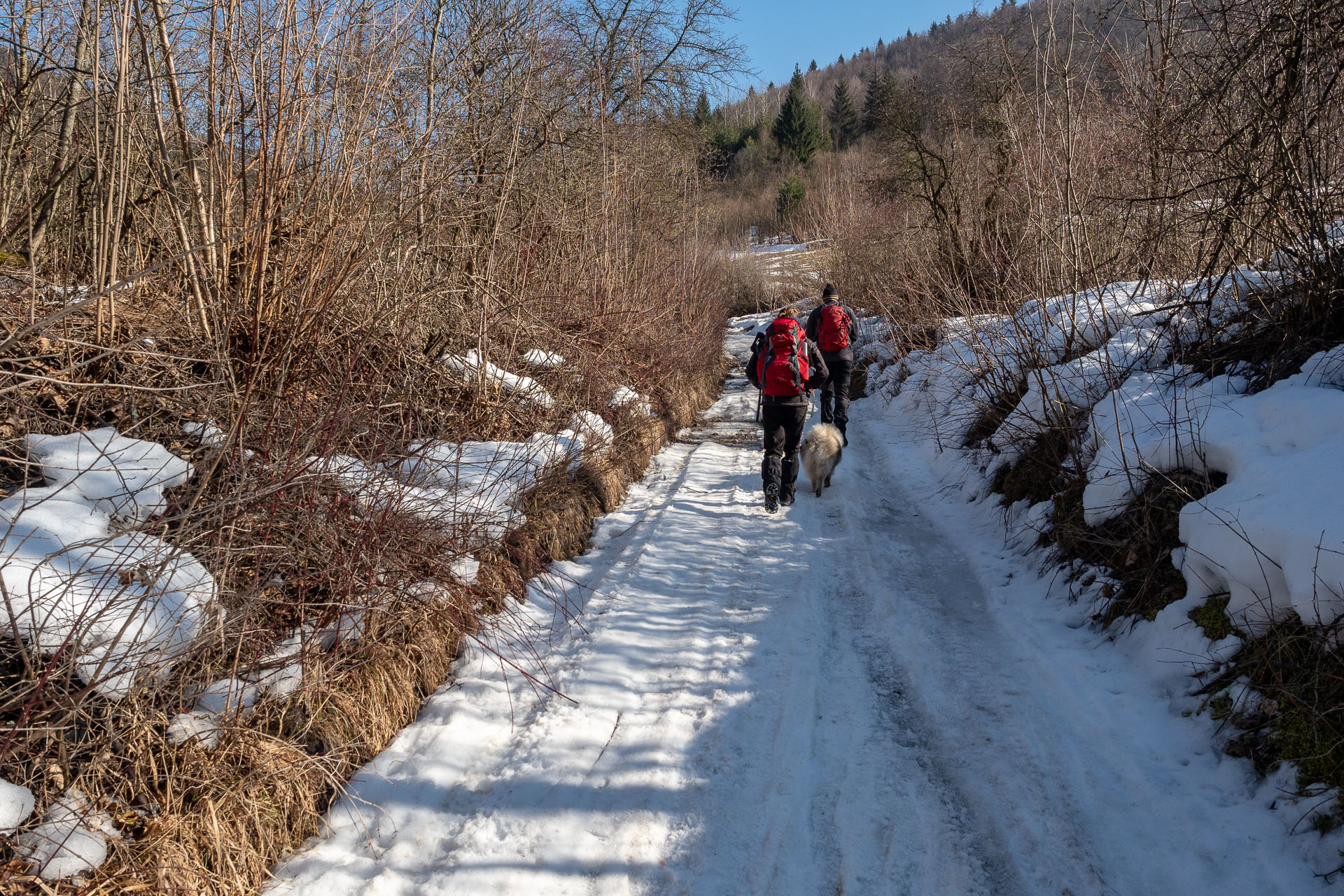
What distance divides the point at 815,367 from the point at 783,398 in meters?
0.71

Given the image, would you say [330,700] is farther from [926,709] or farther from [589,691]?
[926,709]

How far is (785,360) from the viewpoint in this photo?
7.15 meters

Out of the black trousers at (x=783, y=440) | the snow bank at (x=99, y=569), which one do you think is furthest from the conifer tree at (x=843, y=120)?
the snow bank at (x=99, y=569)

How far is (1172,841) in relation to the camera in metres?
2.81

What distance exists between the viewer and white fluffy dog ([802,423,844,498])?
300 inches

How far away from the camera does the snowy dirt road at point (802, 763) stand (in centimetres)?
279

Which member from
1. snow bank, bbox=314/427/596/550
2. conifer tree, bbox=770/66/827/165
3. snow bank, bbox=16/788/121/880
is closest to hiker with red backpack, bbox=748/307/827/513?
snow bank, bbox=314/427/596/550

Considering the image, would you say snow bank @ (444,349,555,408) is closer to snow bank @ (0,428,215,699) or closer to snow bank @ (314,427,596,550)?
snow bank @ (314,427,596,550)

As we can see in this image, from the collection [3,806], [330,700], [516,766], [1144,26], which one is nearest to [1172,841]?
[516,766]

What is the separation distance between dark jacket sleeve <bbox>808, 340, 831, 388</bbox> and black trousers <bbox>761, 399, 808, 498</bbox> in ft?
1.30

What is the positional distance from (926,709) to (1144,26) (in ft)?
16.7

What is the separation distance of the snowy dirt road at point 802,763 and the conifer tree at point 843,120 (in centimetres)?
6514

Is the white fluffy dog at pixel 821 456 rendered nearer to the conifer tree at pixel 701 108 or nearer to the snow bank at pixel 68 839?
the snow bank at pixel 68 839

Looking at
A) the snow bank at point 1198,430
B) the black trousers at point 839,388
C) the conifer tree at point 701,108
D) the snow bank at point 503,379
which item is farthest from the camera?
the conifer tree at point 701,108
